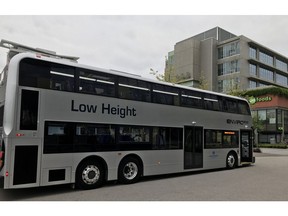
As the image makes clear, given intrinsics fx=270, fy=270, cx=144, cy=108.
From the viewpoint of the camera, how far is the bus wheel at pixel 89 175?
8312 mm

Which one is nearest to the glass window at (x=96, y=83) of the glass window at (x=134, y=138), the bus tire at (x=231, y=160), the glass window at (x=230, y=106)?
the glass window at (x=134, y=138)

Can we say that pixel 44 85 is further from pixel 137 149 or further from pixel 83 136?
pixel 137 149

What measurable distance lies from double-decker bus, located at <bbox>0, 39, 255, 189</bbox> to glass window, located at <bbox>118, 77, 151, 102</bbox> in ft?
0.12

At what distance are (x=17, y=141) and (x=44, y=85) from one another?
1717 millimetres

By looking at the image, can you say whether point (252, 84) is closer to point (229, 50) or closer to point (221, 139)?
point (229, 50)

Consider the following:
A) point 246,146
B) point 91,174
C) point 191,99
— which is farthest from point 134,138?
point 246,146

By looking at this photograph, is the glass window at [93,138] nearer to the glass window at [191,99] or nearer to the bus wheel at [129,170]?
the bus wheel at [129,170]

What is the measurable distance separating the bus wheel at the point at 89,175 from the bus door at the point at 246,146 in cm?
927

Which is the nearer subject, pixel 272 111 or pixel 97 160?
pixel 97 160

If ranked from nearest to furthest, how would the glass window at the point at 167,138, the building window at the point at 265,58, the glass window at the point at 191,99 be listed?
the glass window at the point at 167,138 < the glass window at the point at 191,99 < the building window at the point at 265,58

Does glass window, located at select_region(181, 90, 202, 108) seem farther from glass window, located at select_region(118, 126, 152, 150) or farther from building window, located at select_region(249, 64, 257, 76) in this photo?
building window, located at select_region(249, 64, 257, 76)

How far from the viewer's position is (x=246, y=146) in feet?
50.3

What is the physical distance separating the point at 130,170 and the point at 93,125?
7.48ft

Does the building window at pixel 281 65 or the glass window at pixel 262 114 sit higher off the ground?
the building window at pixel 281 65
